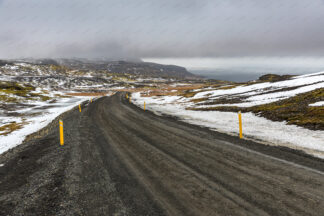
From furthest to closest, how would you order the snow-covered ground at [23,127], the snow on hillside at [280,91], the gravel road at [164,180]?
the snow on hillside at [280,91], the snow-covered ground at [23,127], the gravel road at [164,180]

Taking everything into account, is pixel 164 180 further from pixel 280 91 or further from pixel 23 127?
pixel 280 91

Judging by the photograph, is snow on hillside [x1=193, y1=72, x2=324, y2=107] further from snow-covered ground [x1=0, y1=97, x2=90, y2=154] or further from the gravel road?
snow-covered ground [x1=0, y1=97, x2=90, y2=154]

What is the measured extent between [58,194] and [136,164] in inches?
104

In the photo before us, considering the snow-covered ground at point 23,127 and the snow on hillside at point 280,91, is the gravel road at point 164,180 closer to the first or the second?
the snow-covered ground at point 23,127

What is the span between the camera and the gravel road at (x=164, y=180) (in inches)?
165

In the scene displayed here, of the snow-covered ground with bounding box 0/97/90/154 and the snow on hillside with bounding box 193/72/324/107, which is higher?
the snow on hillside with bounding box 193/72/324/107

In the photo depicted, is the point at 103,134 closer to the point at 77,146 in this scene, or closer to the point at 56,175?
the point at 77,146

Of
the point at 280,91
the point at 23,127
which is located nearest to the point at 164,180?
the point at 23,127

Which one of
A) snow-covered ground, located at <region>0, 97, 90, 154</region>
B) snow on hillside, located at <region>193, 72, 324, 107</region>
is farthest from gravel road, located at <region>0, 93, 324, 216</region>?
snow on hillside, located at <region>193, 72, 324, 107</region>

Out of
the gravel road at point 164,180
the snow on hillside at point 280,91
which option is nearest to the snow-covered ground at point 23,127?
the gravel road at point 164,180

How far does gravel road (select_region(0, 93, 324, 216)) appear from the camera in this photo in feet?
13.7

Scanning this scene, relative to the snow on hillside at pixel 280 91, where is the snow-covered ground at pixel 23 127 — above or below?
below

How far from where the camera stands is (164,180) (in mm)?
5414

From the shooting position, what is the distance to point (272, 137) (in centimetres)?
955
